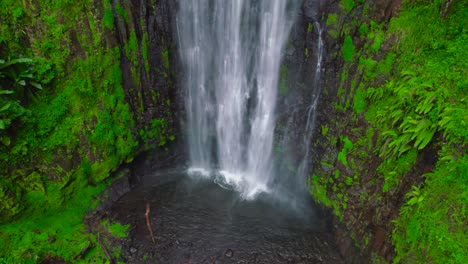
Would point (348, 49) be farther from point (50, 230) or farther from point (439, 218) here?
point (50, 230)

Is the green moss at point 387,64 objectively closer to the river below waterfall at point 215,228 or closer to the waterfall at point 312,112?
the waterfall at point 312,112

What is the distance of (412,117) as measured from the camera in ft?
25.2

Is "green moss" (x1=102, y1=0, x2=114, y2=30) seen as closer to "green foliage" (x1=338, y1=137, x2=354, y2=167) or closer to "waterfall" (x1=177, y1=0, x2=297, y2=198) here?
"waterfall" (x1=177, y1=0, x2=297, y2=198)

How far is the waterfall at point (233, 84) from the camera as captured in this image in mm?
12969

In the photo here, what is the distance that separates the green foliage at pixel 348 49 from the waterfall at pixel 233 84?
2.79 meters

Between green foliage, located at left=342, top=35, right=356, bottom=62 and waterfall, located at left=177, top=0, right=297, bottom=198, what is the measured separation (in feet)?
9.14

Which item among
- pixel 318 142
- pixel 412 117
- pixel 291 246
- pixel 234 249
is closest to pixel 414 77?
pixel 412 117

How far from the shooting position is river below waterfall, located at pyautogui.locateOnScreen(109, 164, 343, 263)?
10.1 metres

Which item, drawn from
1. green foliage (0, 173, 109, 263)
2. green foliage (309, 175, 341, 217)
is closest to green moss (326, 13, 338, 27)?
green foliage (309, 175, 341, 217)

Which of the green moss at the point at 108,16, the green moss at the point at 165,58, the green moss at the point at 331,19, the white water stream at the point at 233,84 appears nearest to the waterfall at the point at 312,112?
the white water stream at the point at 233,84

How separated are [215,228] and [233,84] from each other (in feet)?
22.9

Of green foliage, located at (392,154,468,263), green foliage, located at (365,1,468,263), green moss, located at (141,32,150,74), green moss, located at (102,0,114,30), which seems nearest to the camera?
green foliage, located at (392,154,468,263)

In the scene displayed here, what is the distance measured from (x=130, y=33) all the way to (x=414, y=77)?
10.8m

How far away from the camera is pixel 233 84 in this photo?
14289 millimetres
